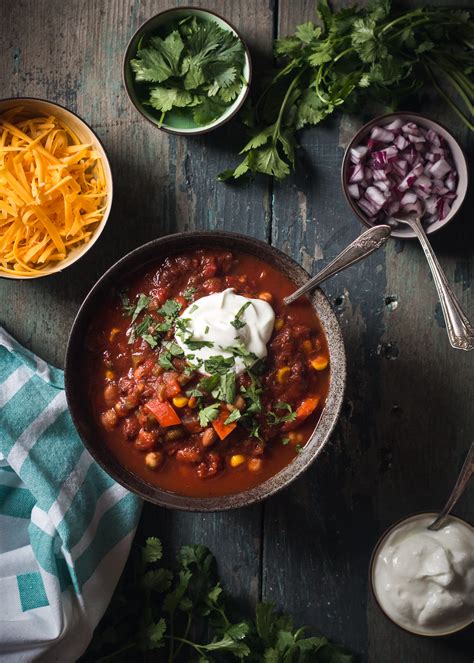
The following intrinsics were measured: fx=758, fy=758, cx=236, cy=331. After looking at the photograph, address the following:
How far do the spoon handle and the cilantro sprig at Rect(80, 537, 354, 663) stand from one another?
4.84ft

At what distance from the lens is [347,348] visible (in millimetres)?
3684

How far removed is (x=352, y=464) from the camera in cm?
365

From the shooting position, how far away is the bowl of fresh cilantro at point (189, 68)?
346 cm

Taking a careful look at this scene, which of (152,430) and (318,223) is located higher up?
(318,223)

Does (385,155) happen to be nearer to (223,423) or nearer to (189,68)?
(189,68)

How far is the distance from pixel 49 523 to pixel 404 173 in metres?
2.27

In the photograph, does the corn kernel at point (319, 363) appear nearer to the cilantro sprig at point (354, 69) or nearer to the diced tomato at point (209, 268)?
the diced tomato at point (209, 268)

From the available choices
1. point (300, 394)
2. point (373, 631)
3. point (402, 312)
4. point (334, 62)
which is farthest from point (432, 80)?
point (373, 631)

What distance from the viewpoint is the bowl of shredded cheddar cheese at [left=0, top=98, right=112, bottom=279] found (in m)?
3.37

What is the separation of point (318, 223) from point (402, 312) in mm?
595

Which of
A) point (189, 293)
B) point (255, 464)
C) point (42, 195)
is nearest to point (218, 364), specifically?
point (189, 293)

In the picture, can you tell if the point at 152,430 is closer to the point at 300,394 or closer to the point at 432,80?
the point at 300,394

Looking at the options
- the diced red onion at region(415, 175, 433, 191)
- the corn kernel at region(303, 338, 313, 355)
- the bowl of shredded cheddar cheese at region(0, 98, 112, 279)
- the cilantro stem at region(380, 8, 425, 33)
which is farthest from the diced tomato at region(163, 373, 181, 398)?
the cilantro stem at region(380, 8, 425, 33)

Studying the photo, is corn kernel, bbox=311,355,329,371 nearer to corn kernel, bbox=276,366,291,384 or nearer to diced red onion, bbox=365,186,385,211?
corn kernel, bbox=276,366,291,384
